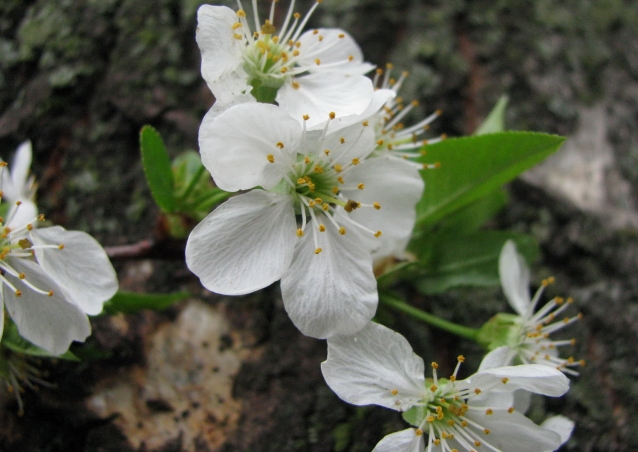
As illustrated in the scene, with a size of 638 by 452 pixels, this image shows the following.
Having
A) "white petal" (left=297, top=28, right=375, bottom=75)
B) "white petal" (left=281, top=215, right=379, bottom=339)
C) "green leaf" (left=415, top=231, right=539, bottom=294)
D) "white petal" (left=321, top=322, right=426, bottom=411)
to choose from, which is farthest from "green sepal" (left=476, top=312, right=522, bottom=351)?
"white petal" (left=297, top=28, right=375, bottom=75)

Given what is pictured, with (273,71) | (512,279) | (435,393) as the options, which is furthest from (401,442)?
(273,71)

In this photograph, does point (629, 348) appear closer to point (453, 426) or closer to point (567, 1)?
point (453, 426)

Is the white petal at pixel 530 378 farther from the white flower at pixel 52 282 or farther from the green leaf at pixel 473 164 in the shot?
the white flower at pixel 52 282

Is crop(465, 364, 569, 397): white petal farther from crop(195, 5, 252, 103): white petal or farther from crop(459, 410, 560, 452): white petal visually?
crop(195, 5, 252, 103): white petal

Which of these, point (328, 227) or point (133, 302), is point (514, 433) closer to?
point (328, 227)

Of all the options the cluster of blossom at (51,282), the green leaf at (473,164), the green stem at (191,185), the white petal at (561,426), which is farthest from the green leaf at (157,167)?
the white petal at (561,426)

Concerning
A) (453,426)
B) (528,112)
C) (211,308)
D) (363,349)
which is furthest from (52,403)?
(528,112)
